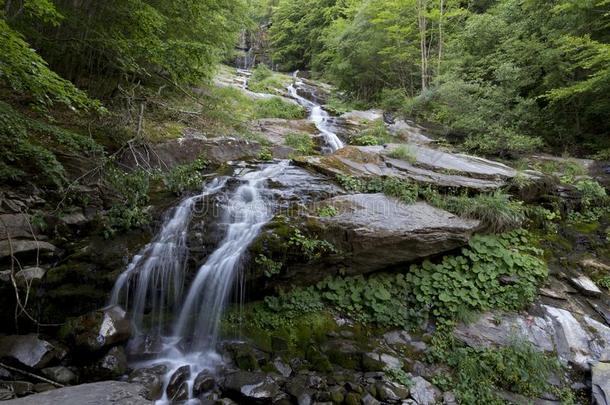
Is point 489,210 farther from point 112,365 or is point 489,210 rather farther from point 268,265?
point 112,365

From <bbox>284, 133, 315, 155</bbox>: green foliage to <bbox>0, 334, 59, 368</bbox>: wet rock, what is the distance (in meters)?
6.50

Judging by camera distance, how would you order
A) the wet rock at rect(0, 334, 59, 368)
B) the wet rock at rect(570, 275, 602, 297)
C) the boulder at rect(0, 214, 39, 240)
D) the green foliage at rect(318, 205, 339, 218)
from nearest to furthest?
the wet rock at rect(0, 334, 59, 368)
the boulder at rect(0, 214, 39, 240)
the wet rock at rect(570, 275, 602, 297)
the green foliage at rect(318, 205, 339, 218)

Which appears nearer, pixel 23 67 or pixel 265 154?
pixel 23 67

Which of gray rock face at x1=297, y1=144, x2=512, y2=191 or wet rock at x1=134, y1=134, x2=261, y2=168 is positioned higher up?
wet rock at x1=134, y1=134, x2=261, y2=168

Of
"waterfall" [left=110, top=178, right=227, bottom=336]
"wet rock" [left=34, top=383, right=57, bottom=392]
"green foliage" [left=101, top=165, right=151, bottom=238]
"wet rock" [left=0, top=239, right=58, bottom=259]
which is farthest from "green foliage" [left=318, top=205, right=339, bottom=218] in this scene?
"wet rock" [left=34, top=383, right=57, bottom=392]

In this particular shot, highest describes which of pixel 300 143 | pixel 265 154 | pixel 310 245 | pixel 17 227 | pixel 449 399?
pixel 300 143

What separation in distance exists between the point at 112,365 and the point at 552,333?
5442 mm

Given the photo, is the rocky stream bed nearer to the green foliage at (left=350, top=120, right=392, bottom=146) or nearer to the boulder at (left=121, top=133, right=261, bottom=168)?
the boulder at (left=121, top=133, right=261, bottom=168)

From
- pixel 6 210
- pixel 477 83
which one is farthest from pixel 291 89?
pixel 6 210

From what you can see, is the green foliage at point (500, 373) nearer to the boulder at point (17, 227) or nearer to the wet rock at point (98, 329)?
the wet rock at point (98, 329)

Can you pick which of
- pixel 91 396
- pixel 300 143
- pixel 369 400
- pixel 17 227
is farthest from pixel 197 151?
pixel 369 400

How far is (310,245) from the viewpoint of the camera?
4785 mm

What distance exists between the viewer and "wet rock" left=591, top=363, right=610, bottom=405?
3668mm

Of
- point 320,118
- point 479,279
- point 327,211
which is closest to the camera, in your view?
point 479,279
